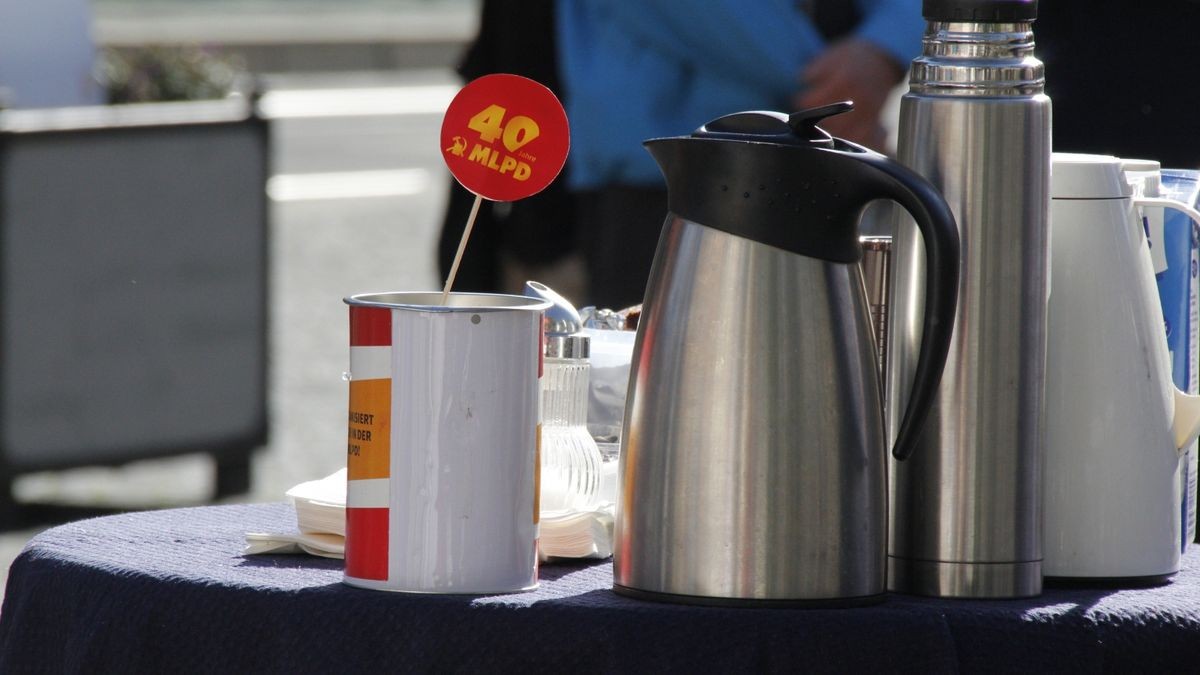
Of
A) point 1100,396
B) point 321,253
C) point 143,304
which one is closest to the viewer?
point 1100,396

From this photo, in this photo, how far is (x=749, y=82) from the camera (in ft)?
8.89

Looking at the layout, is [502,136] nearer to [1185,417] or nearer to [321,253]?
[1185,417]

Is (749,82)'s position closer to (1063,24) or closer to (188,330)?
(1063,24)

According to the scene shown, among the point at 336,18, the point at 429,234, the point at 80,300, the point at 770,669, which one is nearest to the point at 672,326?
the point at 770,669

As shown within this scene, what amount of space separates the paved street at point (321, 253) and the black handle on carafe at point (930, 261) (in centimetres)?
311

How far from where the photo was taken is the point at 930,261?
1030mm

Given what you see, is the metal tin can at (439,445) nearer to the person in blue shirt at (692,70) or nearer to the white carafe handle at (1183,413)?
the white carafe handle at (1183,413)

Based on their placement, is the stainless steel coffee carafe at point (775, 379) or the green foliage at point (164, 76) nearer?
the stainless steel coffee carafe at point (775, 379)

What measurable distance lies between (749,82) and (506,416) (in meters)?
1.73

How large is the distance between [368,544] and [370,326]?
133mm

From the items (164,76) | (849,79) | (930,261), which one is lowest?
(930,261)

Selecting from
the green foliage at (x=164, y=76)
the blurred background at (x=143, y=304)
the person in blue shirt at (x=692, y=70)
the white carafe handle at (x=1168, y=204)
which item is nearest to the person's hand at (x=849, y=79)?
the person in blue shirt at (x=692, y=70)

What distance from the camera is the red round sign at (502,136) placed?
44.3 inches

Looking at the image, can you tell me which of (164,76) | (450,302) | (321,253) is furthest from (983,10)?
(321,253)
